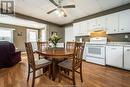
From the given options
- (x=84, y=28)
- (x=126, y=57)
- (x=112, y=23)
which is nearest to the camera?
(x=126, y=57)

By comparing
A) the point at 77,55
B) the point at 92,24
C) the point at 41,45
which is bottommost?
the point at 77,55

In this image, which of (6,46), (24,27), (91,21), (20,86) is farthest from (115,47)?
(24,27)

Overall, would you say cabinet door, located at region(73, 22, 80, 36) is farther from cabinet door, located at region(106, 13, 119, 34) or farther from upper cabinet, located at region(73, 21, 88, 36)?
cabinet door, located at region(106, 13, 119, 34)

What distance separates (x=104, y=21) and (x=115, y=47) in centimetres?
133

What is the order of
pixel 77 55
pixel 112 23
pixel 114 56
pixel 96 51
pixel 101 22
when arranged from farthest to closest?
pixel 101 22, pixel 96 51, pixel 112 23, pixel 114 56, pixel 77 55

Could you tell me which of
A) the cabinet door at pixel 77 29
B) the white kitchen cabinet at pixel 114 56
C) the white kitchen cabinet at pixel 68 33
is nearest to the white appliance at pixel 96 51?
the white kitchen cabinet at pixel 114 56

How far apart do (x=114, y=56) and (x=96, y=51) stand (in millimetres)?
799

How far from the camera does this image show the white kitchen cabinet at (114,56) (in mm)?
3119

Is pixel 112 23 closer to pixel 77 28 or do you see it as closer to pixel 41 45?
pixel 77 28

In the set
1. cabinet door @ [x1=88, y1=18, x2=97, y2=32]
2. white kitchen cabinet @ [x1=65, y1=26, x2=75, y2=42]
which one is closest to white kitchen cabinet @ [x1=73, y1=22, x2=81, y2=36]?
cabinet door @ [x1=88, y1=18, x2=97, y2=32]

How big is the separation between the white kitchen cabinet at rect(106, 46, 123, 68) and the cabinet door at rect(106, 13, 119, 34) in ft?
2.50

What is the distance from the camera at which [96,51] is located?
3.96m

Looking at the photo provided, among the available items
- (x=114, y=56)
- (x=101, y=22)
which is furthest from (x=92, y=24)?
(x=114, y=56)

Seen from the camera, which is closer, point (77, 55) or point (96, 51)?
point (77, 55)
